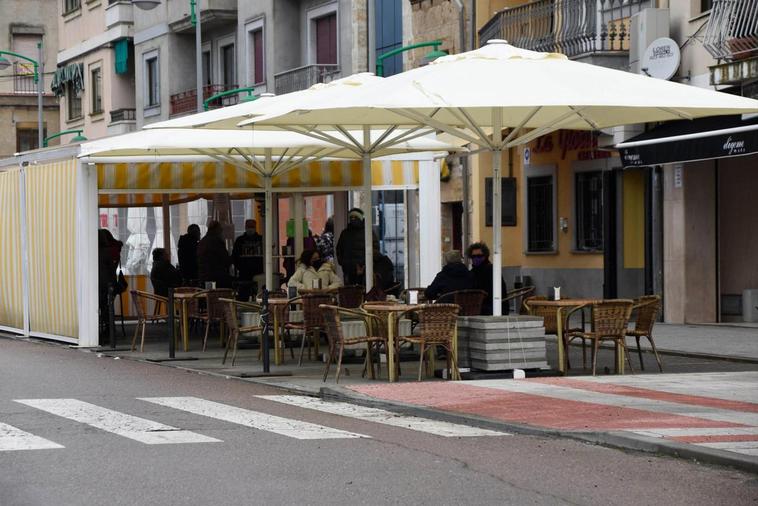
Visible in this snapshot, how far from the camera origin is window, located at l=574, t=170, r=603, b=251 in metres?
30.9

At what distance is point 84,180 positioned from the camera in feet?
76.0

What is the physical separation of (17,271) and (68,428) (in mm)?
14693

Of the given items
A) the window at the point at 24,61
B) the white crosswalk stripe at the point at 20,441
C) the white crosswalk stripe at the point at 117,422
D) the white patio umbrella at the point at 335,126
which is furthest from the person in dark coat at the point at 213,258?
the window at the point at 24,61

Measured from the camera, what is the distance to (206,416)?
13383 mm

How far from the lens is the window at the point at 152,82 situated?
53.8 meters

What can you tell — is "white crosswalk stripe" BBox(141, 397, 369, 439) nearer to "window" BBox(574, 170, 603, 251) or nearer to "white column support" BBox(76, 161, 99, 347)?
"white column support" BBox(76, 161, 99, 347)

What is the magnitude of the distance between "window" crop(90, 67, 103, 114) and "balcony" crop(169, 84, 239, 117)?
20.9 feet

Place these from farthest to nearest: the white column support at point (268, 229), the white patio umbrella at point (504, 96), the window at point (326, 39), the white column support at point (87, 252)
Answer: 1. the window at point (326, 39)
2. the white column support at point (87, 252)
3. the white column support at point (268, 229)
4. the white patio umbrella at point (504, 96)

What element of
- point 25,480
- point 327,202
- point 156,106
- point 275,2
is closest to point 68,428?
point 25,480

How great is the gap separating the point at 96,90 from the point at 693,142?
3744cm

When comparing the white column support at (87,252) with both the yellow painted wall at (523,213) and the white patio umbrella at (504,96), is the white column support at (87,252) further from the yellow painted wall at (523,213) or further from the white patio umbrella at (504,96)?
the yellow painted wall at (523,213)

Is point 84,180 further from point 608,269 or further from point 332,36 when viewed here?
point 332,36

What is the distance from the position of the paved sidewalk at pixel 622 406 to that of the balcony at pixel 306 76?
86.8ft

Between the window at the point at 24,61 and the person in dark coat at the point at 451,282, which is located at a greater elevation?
the window at the point at 24,61
